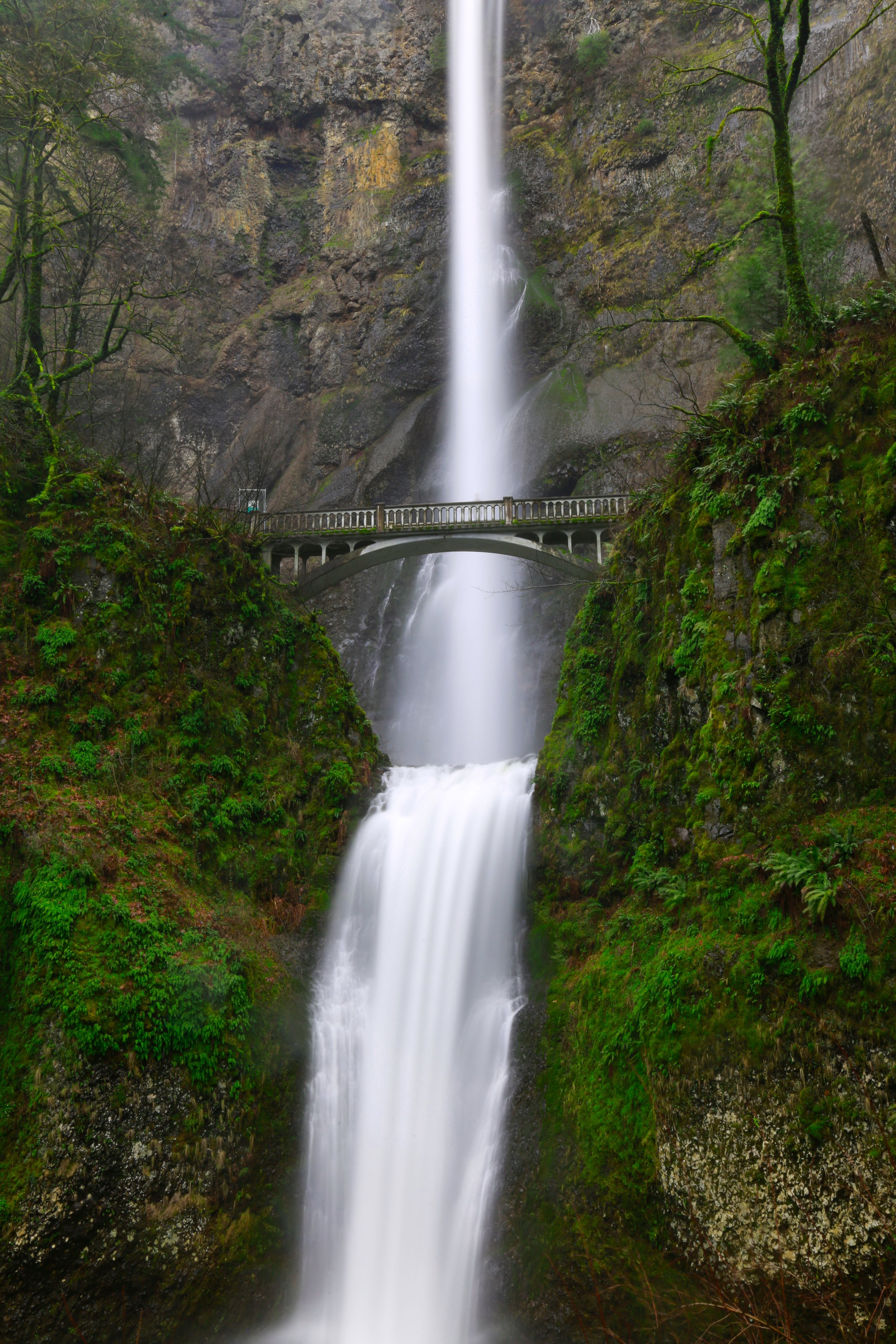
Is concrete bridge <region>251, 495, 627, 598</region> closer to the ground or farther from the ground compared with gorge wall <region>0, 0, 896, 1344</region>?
farther from the ground

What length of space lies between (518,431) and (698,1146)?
2553 centimetres

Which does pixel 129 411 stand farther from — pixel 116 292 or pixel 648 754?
pixel 648 754

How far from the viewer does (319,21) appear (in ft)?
131

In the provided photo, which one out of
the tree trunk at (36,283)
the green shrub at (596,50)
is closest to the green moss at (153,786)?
the tree trunk at (36,283)

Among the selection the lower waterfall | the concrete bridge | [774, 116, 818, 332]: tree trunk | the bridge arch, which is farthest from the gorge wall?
the bridge arch

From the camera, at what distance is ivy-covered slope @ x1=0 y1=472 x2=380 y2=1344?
920 centimetres

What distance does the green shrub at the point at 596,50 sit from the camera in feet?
112

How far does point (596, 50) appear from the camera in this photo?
3428cm

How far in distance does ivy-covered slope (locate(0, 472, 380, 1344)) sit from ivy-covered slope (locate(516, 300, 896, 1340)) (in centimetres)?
412

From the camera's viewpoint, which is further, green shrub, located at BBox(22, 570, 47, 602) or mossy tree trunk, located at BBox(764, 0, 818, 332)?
green shrub, located at BBox(22, 570, 47, 602)

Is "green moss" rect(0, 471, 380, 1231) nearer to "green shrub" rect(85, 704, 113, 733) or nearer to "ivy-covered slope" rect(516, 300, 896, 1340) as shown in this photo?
"green shrub" rect(85, 704, 113, 733)

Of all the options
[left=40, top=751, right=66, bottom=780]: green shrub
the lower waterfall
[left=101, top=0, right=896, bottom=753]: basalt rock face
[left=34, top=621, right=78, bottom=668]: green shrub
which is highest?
[left=101, top=0, right=896, bottom=753]: basalt rock face

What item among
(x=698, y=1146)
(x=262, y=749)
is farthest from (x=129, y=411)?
(x=698, y=1146)

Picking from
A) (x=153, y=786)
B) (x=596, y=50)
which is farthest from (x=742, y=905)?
(x=596, y=50)
